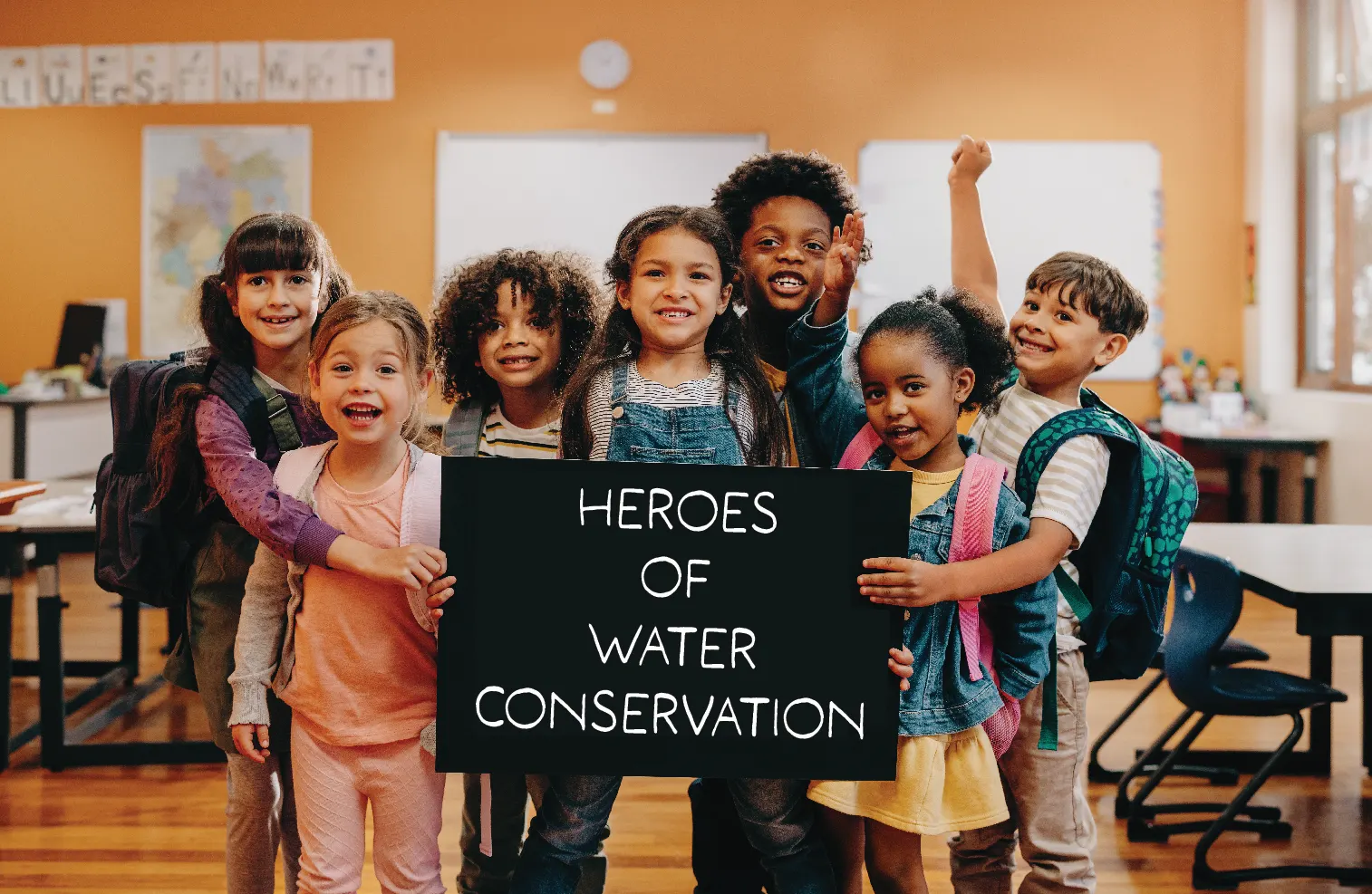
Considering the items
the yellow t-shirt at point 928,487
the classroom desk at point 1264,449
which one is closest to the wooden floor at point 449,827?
the yellow t-shirt at point 928,487

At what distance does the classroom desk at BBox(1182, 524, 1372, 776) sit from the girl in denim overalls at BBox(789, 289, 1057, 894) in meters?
1.11

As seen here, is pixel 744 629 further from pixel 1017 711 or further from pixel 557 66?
pixel 557 66

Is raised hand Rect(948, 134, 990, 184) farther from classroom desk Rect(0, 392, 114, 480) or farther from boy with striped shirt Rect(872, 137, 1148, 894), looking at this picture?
classroom desk Rect(0, 392, 114, 480)

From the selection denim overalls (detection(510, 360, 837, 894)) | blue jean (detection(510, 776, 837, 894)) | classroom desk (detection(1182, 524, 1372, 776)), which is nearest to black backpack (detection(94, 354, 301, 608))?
denim overalls (detection(510, 360, 837, 894))

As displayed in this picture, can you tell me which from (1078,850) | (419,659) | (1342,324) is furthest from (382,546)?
(1342,324)

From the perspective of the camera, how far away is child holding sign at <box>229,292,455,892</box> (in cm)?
154

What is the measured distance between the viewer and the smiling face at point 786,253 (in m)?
1.73

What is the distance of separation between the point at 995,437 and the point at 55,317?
6.27m

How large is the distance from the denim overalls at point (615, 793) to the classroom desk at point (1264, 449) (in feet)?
14.5

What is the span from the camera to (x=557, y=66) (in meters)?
6.15

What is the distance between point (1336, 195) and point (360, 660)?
228 inches

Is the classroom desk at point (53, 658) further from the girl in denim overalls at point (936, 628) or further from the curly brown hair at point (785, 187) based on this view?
the girl in denim overalls at point (936, 628)

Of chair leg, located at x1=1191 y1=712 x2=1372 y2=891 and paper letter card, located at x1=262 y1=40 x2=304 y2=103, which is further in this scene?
paper letter card, located at x1=262 y1=40 x2=304 y2=103

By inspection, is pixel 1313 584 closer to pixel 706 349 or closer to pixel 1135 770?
pixel 1135 770
